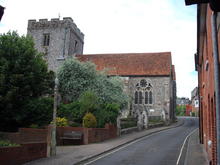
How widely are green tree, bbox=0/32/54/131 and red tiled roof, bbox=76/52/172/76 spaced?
Result: 22.1 m

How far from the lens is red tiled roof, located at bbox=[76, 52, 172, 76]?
142 feet

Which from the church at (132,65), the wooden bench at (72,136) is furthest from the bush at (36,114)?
the church at (132,65)

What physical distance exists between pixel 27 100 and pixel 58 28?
27.6 m

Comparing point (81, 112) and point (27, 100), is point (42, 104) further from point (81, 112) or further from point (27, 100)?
point (81, 112)

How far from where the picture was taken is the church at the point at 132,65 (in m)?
42.7

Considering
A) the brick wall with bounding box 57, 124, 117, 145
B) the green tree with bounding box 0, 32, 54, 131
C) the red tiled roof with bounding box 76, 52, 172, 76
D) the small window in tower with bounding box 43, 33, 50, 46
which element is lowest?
the brick wall with bounding box 57, 124, 117, 145

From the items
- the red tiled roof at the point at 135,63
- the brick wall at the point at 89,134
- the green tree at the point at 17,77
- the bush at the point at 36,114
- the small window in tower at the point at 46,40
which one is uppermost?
the small window in tower at the point at 46,40

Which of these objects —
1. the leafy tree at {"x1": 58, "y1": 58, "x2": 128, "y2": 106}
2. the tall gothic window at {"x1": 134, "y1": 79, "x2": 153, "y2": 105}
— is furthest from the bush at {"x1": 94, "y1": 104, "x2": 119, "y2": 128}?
the tall gothic window at {"x1": 134, "y1": 79, "x2": 153, "y2": 105}

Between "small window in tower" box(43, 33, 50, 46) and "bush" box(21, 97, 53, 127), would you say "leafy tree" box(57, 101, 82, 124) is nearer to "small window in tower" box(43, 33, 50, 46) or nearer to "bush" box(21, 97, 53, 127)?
"bush" box(21, 97, 53, 127)

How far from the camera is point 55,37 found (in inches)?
1775

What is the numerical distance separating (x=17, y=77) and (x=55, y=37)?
1086 inches

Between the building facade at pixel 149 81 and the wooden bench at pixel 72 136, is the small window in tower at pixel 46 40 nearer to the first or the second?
the building facade at pixel 149 81

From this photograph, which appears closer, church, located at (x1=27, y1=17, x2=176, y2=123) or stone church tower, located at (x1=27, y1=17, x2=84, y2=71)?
church, located at (x1=27, y1=17, x2=176, y2=123)

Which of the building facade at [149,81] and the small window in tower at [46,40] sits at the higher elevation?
the small window in tower at [46,40]
